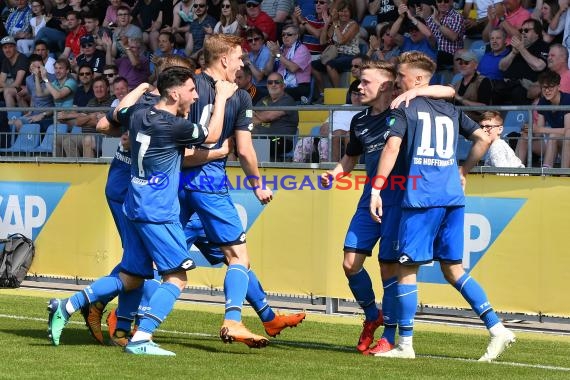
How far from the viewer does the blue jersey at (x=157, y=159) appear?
28.7 feet

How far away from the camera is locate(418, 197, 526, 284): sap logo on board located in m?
11.8

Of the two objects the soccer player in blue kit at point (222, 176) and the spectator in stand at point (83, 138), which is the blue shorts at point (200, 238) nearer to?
the soccer player in blue kit at point (222, 176)

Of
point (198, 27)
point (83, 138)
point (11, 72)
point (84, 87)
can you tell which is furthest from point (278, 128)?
point (11, 72)

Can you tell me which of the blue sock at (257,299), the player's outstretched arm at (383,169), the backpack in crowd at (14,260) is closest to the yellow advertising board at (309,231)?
the backpack in crowd at (14,260)

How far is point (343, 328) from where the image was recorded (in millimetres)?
11703

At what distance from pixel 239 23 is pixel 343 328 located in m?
8.24

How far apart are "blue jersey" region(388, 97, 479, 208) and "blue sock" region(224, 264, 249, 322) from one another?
4.39 ft

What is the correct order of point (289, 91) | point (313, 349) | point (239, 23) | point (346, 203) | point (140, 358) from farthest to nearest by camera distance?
point (239, 23)
point (289, 91)
point (346, 203)
point (313, 349)
point (140, 358)

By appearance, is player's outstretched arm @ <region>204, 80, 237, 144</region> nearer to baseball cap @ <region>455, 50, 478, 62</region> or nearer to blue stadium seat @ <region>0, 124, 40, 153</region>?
baseball cap @ <region>455, 50, 478, 62</region>

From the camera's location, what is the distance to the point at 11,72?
21344mm

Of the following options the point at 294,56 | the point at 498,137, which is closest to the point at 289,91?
the point at 294,56

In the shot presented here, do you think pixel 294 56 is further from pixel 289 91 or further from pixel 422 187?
pixel 422 187

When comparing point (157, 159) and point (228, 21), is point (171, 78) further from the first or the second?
point (228, 21)

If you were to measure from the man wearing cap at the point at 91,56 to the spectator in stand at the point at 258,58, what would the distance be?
2.73 metres
